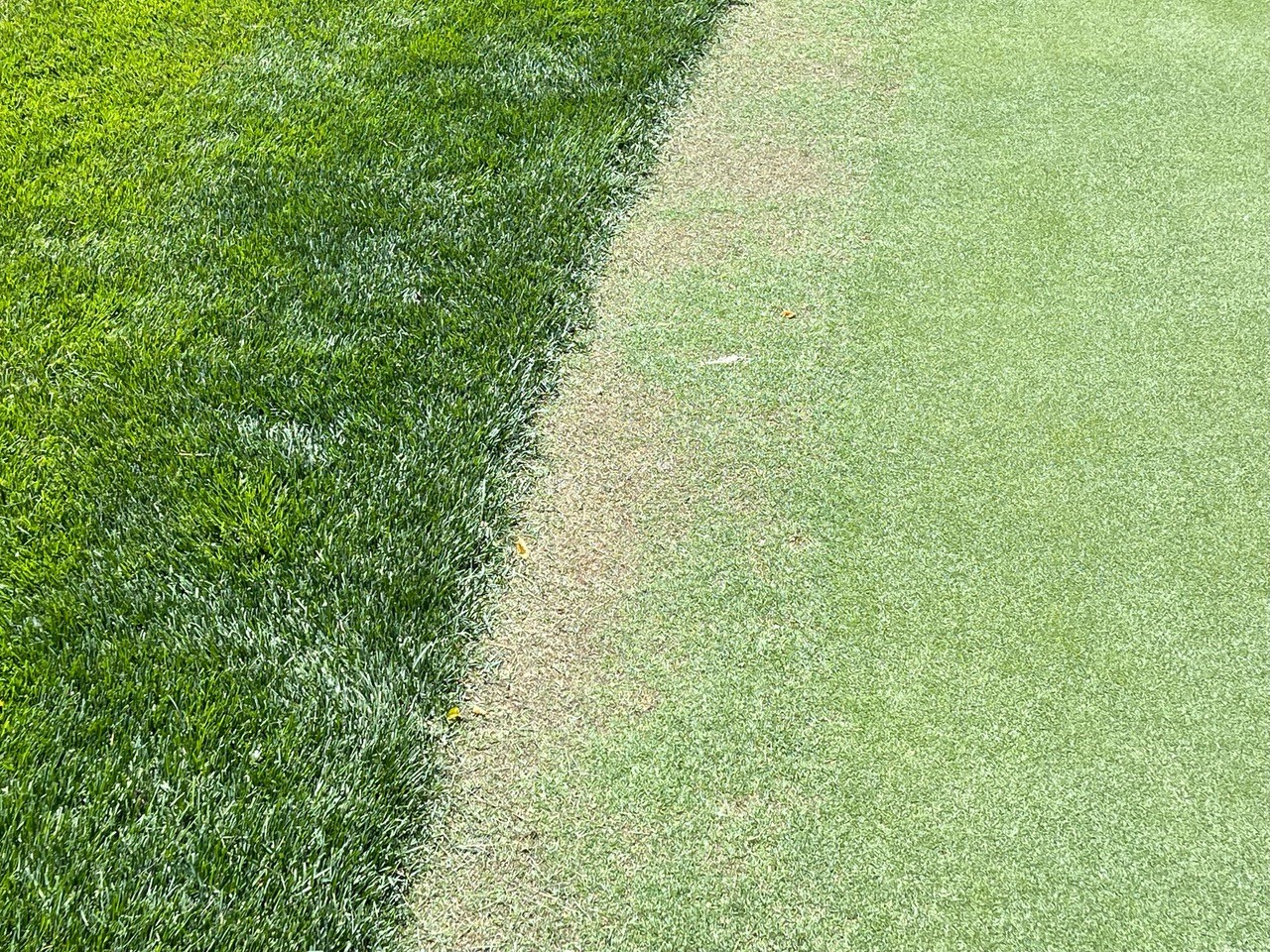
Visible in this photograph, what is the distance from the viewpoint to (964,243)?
3920 millimetres

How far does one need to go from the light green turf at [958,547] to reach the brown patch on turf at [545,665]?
7 cm

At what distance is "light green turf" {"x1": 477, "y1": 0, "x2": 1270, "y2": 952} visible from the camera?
2.35 meters

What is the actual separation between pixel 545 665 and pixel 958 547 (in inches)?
48.0

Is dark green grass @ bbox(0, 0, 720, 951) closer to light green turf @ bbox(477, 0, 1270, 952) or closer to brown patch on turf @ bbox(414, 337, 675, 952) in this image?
brown patch on turf @ bbox(414, 337, 675, 952)

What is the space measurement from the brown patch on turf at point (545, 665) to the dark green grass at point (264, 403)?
10 centimetres

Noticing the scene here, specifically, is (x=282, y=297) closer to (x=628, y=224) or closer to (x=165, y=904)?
(x=628, y=224)

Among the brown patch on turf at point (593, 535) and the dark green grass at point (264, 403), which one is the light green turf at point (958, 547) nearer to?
the brown patch on turf at point (593, 535)

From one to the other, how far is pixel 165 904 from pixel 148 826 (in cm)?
20

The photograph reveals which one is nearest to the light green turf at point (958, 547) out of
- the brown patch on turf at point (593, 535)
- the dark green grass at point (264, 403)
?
the brown patch on turf at point (593, 535)

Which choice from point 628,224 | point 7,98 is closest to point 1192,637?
point 628,224

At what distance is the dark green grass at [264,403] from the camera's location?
92.3 inches

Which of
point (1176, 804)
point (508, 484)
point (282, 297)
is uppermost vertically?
point (282, 297)

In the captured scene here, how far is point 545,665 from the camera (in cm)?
273

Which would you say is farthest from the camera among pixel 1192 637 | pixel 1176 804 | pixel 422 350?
pixel 422 350
